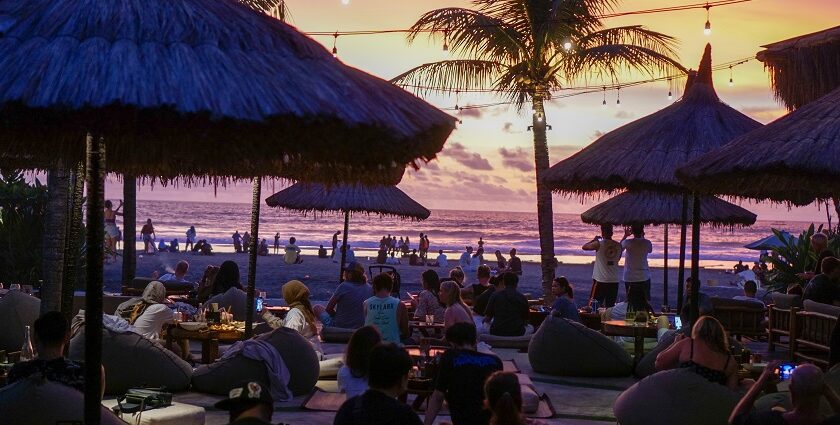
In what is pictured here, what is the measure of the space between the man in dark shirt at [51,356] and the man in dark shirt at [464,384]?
227 cm

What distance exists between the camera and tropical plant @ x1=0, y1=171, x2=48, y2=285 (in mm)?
20172

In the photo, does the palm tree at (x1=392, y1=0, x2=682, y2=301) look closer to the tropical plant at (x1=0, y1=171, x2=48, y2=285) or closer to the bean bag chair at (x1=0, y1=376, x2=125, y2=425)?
the tropical plant at (x1=0, y1=171, x2=48, y2=285)

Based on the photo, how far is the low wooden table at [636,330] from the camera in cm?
1368

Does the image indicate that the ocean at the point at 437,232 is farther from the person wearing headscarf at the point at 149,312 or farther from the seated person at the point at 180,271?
the person wearing headscarf at the point at 149,312

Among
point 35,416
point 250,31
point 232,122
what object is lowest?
point 35,416

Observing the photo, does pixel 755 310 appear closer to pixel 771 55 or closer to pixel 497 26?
pixel 497 26

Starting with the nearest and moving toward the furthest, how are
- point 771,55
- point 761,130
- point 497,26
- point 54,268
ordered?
point 761,130 → point 54,268 → point 497,26 → point 771,55

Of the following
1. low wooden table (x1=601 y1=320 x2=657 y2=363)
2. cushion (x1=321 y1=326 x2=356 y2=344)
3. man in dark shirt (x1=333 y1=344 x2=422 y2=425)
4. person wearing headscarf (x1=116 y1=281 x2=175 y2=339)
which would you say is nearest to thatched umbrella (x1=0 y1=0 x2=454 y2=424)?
man in dark shirt (x1=333 y1=344 x2=422 y2=425)

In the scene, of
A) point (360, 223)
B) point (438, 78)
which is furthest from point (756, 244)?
point (360, 223)

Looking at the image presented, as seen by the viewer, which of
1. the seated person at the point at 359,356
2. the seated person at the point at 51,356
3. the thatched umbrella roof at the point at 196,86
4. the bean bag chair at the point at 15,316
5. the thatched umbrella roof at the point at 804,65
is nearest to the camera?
the thatched umbrella roof at the point at 196,86

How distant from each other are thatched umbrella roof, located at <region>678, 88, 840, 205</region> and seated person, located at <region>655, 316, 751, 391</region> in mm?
1745

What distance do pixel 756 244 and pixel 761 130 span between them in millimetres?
26952

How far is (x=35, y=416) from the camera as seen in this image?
6.69 m

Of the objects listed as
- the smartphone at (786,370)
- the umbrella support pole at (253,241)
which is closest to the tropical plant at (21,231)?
the umbrella support pole at (253,241)
